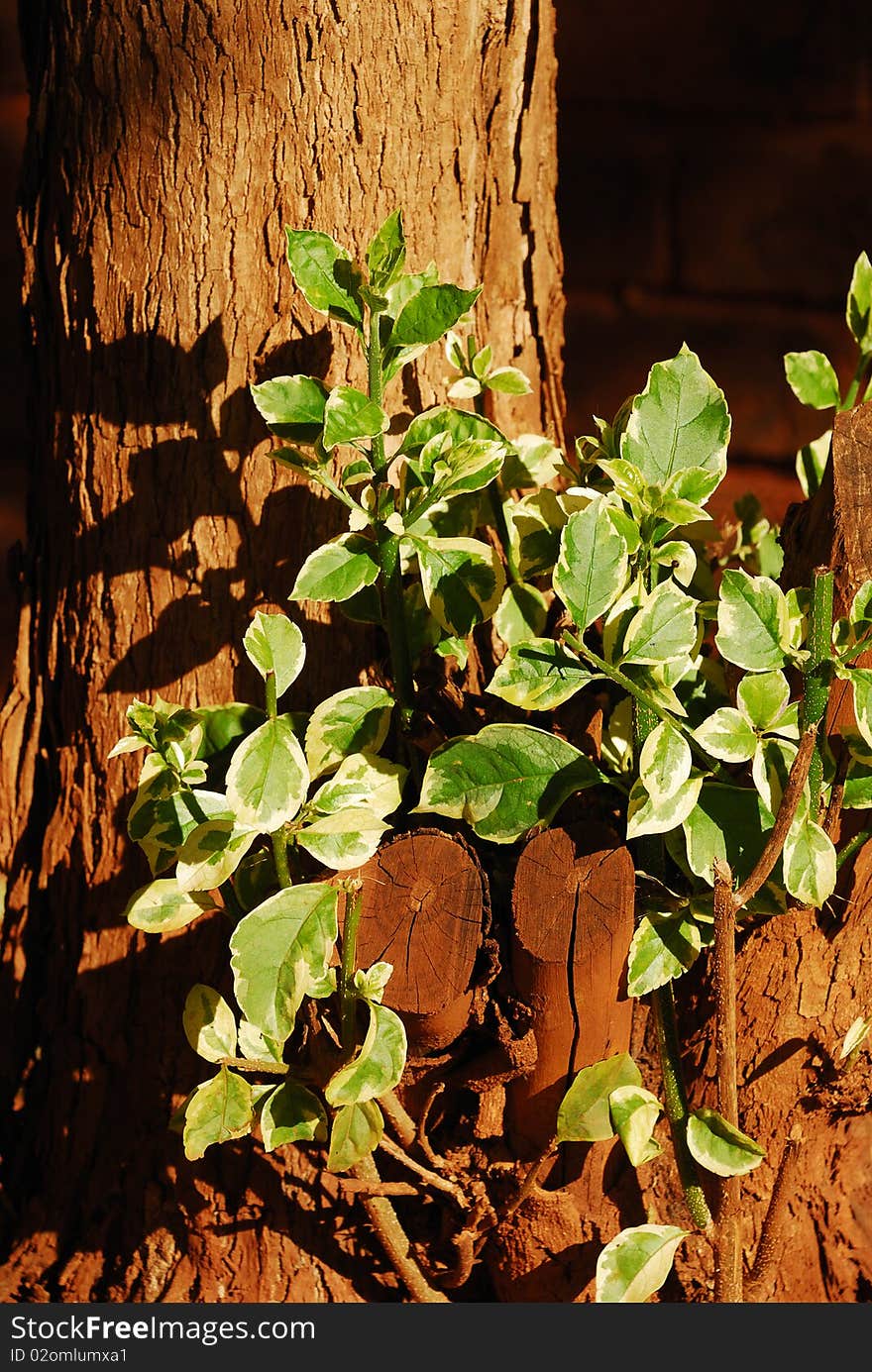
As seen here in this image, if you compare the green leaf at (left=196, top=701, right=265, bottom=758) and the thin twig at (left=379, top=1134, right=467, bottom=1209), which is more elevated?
the green leaf at (left=196, top=701, right=265, bottom=758)

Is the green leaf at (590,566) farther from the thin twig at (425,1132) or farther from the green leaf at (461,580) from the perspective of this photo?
the thin twig at (425,1132)

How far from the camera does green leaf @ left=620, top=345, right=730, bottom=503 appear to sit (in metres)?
0.69

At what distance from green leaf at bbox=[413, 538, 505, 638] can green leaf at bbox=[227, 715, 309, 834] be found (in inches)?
5.0

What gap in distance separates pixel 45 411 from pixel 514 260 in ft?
1.24

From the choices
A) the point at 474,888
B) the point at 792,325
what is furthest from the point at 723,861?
the point at 792,325

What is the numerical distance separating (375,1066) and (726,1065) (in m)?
0.21

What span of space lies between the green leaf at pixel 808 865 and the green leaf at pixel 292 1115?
317 mm

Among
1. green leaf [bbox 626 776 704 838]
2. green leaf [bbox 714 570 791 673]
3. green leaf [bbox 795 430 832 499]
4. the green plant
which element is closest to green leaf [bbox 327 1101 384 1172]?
the green plant

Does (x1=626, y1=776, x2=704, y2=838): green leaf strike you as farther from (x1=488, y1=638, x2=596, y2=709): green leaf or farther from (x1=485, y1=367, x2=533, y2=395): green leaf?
(x1=485, y1=367, x2=533, y2=395): green leaf

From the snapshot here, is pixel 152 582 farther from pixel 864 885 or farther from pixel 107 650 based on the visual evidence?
pixel 864 885

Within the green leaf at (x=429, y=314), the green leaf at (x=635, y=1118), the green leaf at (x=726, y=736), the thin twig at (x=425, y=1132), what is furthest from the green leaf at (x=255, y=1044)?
the green leaf at (x=429, y=314)

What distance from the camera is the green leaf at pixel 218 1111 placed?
27.5 inches

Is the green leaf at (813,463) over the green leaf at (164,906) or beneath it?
over


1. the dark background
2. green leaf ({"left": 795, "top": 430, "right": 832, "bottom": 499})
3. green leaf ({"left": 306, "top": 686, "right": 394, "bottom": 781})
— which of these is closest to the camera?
green leaf ({"left": 306, "top": 686, "right": 394, "bottom": 781})
